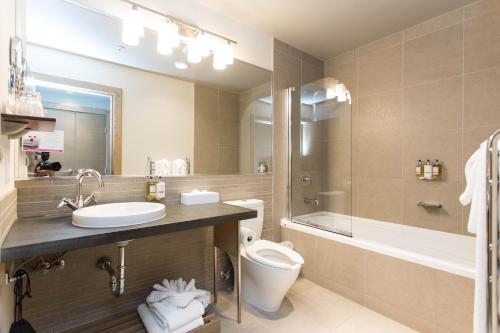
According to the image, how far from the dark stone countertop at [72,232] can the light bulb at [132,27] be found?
48.0 inches

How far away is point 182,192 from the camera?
195 centimetres

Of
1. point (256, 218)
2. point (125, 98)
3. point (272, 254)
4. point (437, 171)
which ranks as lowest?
point (272, 254)

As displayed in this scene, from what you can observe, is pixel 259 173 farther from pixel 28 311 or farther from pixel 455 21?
pixel 455 21

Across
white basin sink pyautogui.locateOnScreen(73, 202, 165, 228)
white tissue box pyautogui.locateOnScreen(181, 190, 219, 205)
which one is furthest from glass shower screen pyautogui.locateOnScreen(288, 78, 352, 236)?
white basin sink pyautogui.locateOnScreen(73, 202, 165, 228)

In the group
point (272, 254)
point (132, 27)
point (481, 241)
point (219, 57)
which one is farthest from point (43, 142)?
point (481, 241)

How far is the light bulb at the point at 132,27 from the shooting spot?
169 centimetres

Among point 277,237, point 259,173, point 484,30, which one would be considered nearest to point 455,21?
point 484,30

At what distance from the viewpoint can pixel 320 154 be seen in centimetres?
277

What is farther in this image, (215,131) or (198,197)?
(215,131)

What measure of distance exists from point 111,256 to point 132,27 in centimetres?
155

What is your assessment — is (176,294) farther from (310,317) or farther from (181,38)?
A: (181,38)

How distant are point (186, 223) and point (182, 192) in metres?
0.62

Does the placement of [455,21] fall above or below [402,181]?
above

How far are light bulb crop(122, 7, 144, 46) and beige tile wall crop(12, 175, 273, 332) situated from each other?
96 cm
